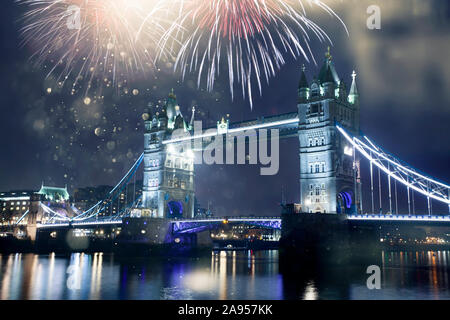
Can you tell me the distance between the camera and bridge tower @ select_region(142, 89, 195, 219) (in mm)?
81500

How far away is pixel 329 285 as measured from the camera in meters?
38.4

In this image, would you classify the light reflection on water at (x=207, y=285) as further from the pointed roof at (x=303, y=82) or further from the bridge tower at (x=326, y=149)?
the pointed roof at (x=303, y=82)

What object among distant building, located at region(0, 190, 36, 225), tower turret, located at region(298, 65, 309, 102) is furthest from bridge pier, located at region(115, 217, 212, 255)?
distant building, located at region(0, 190, 36, 225)

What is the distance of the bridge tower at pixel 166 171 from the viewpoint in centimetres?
8150

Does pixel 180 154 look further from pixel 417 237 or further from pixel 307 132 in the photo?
pixel 417 237

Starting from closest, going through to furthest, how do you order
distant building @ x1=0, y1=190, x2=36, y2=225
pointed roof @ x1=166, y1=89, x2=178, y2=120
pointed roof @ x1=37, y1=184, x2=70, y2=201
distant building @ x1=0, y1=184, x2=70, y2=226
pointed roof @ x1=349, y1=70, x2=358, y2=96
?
pointed roof @ x1=349, y1=70, x2=358, y2=96 < pointed roof @ x1=166, y1=89, x2=178, y2=120 < distant building @ x1=0, y1=184, x2=70, y2=226 < distant building @ x1=0, y1=190, x2=36, y2=225 < pointed roof @ x1=37, y1=184, x2=70, y2=201

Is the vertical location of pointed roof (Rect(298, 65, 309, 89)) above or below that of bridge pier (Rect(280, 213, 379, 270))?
above

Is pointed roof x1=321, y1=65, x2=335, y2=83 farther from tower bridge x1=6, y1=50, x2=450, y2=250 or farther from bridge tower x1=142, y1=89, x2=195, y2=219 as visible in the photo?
bridge tower x1=142, y1=89, x2=195, y2=219

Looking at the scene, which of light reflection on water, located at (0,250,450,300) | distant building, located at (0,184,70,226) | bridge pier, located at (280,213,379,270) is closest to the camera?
light reflection on water, located at (0,250,450,300)

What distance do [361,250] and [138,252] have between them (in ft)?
122

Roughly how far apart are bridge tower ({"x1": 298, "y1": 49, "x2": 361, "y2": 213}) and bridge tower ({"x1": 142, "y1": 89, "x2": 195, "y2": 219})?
28.0m

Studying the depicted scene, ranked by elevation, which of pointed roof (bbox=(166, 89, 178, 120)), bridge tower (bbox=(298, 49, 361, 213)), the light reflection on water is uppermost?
pointed roof (bbox=(166, 89, 178, 120))
